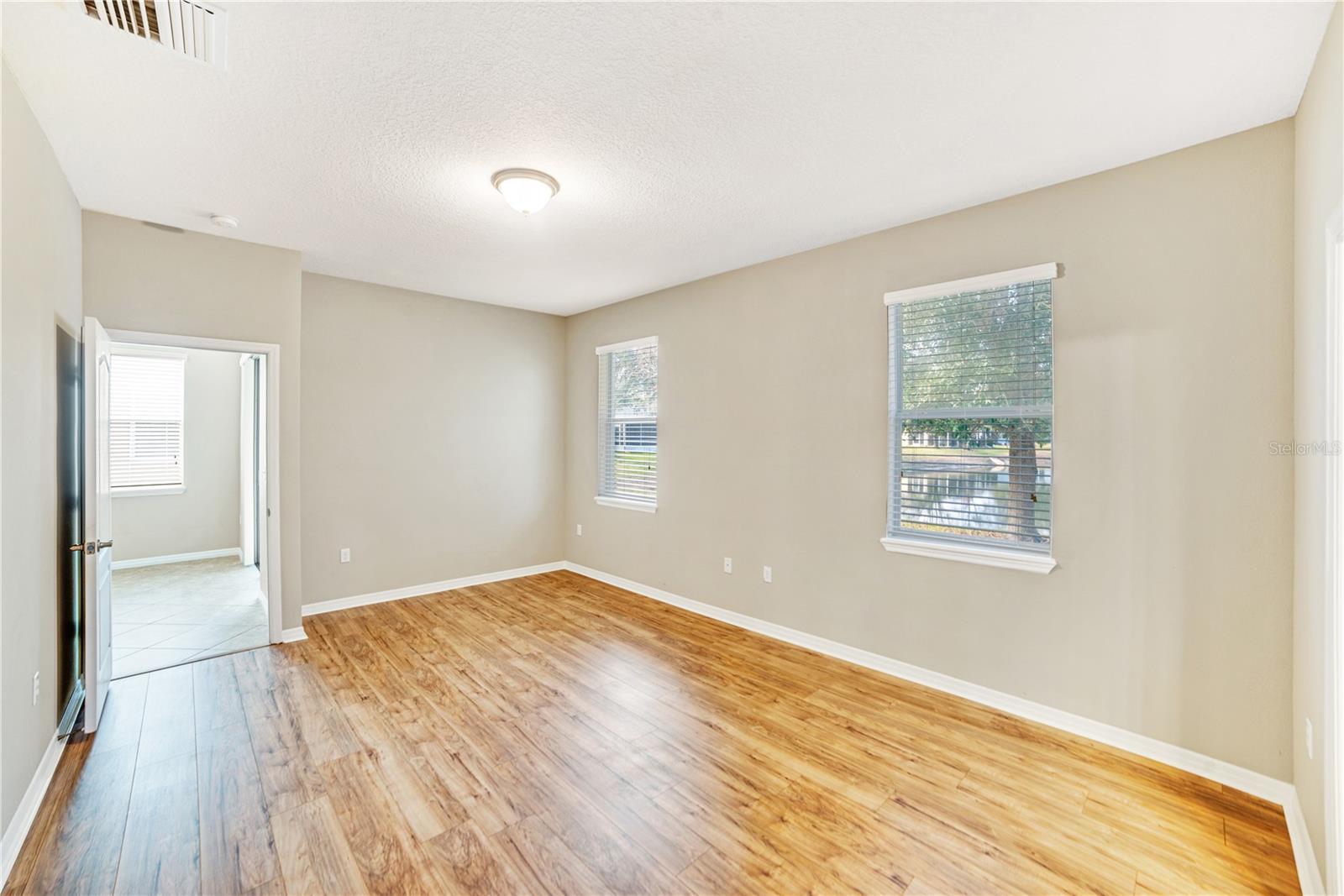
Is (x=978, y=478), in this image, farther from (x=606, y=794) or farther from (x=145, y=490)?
(x=145, y=490)

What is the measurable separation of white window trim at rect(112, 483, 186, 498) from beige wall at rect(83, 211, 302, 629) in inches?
146

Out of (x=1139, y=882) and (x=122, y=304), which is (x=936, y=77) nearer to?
(x=1139, y=882)

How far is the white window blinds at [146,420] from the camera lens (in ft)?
20.0

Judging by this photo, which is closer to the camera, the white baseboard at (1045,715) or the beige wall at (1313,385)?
the beige wall at (1313,385)

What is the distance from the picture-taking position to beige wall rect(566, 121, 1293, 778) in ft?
7.49

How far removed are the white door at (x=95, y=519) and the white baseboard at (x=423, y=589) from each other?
1623 millimetres

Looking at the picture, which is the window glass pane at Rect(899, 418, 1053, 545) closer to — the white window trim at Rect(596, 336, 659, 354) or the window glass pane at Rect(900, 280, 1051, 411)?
the window glass pane at Rect(900, 280, 1051, 411)

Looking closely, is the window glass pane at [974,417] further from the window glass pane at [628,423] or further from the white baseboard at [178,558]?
the white baseboard at [178,558]

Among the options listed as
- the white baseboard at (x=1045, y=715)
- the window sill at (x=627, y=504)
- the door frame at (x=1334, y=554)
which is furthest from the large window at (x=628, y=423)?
the door frame at (x=1334, y=554)

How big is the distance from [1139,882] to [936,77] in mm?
2792

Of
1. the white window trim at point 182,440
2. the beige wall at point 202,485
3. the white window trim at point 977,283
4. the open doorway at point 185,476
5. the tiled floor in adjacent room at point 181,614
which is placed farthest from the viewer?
the beige wall at point 202,485

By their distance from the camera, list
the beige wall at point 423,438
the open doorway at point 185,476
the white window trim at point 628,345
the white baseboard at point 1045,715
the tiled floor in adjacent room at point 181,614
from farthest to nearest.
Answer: the open doorway at point 185,476 → the white window trim at point 628,345 → the beige wall at point 423,438 → the tiled floor in adjacent room at point 181,614 → the white baseboard at point 1045,715

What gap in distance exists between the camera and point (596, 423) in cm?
573

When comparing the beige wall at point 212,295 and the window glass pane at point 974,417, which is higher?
the beige wall at point 212,295
